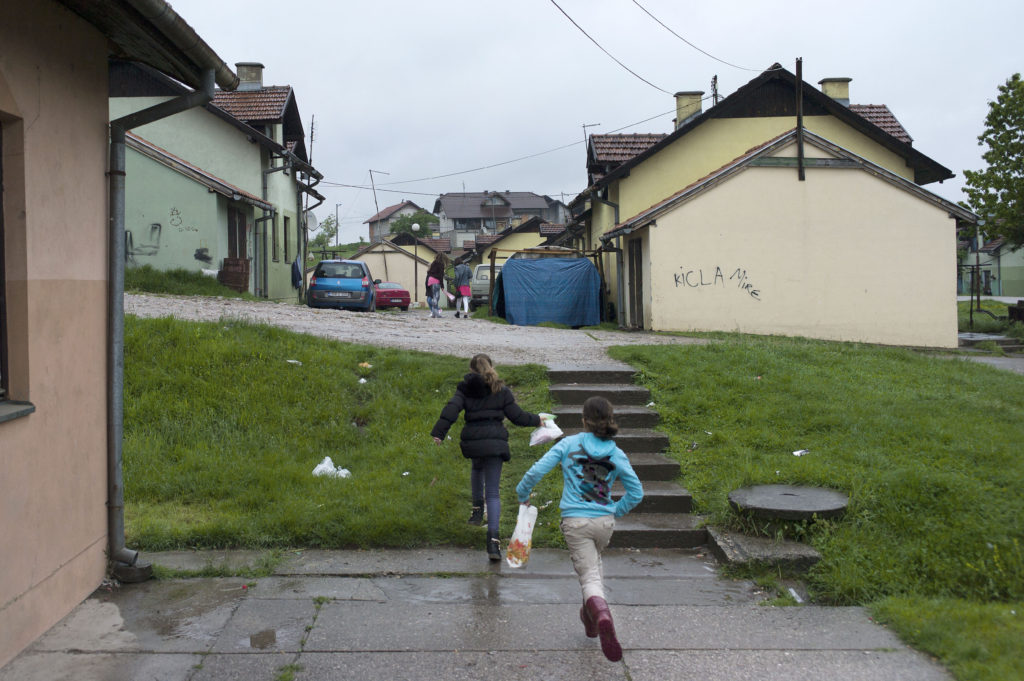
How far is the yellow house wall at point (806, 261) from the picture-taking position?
1917 cm

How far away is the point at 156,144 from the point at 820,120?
18083mm

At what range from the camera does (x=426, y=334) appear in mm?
15547

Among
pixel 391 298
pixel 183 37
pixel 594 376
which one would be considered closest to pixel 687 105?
pixel 391 298

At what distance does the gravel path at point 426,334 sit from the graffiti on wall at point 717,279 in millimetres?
1673

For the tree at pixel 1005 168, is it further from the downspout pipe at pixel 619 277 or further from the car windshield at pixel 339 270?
the car windshield at pixel 339 270

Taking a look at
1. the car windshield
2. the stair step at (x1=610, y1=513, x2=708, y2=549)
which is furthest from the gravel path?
the car windshield

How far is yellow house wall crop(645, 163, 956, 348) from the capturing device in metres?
19.2

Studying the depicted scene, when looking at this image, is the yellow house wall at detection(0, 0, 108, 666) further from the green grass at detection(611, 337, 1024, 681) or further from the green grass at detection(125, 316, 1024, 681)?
the green grass at detection(611, 337, 1024, 681)

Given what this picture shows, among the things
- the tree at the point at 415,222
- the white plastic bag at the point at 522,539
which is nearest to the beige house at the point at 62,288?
the white plastic bag at the point at 522,539

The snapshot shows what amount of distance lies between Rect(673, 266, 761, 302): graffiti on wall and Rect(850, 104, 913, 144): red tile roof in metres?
8.44

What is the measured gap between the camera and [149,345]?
31.7 feet

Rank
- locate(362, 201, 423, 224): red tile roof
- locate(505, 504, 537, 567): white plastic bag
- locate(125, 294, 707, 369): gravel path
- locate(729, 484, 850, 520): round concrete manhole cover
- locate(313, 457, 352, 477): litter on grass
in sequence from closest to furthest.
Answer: locate(505, 504, 537, 567): white plastic bag
locate(729, 484, 850, 520): round concrete manhole cover
locate(313, 457, 352, 477): litter on grass
locate(125, 294, 707, 369): gravel path
locate(362, 201, 423, 224): red tile roof

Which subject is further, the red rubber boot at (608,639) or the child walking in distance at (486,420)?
the child walking in distance at (486,420)

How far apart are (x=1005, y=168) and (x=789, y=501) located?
26.9m
